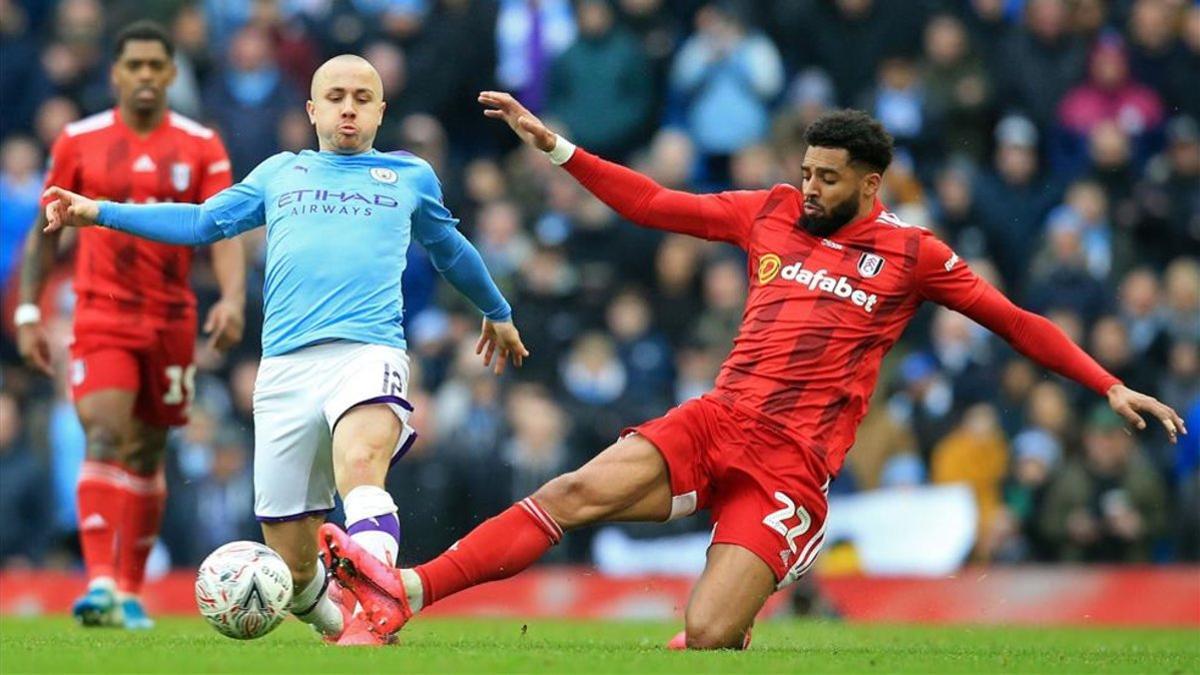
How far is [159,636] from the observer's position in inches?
405

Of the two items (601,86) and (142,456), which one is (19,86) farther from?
(142,456)

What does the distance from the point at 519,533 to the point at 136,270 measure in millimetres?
3454

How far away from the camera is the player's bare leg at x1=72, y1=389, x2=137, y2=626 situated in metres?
11.6

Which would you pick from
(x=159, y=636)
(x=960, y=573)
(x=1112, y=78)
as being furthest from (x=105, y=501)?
(x=1112, y=78)

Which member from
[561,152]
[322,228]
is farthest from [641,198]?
[322,228]

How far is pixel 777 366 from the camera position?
9859 millimetres

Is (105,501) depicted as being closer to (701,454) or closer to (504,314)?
(504,314)

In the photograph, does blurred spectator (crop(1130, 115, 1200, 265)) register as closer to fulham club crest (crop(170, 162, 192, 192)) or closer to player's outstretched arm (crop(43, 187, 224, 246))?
fulham club crest (crop(170, 162, 192, 192))

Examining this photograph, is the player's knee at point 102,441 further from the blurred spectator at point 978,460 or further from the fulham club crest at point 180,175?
the blurred spectator at point 978,460

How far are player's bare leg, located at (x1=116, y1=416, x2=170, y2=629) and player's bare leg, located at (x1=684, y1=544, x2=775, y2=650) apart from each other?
352 cm

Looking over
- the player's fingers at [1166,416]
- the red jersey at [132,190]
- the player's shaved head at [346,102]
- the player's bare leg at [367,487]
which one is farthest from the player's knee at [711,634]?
the red jersey at [132,190]

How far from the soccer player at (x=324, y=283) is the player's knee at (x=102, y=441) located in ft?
7.39

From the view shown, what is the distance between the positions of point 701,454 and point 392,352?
1371 millimetres

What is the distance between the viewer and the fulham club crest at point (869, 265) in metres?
9.89
